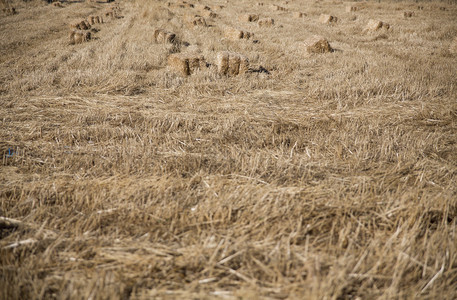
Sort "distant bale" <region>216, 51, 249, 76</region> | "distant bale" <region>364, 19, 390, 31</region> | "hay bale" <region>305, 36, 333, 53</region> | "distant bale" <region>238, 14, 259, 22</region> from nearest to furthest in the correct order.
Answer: "distant bale" <region>216, 51, 249, 76</region> < "hay bale" <region>305, 36, 333, 53</region> < "distant bale" <region>364, 19, 390, 31</region> < "distant bale" <region>238, 14, 259, 22</region>

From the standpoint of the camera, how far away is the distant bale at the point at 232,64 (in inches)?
205

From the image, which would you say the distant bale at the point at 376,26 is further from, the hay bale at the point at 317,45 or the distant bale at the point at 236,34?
the distant bale at the point at 236,34

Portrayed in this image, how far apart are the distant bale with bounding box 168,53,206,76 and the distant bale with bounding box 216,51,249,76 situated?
0.45 metres

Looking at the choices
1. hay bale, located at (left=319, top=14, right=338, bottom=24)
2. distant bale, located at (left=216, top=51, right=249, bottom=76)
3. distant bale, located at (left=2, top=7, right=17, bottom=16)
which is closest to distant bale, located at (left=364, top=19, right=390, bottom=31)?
hay bale, located at (left=319, top=14, right=338, bottom=24)

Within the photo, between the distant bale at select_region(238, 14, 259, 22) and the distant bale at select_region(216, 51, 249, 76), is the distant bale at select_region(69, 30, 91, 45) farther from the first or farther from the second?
the distant bale at select_region(238, 14, 259, 22)

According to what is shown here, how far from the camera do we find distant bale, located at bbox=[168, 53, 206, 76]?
525cm

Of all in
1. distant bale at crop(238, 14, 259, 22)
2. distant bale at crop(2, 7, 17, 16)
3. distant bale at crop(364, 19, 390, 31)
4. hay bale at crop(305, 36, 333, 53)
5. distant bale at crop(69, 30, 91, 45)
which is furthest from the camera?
distant bale at crop(238, 14, 259, 22)

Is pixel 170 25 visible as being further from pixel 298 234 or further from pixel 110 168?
pixel 298 234

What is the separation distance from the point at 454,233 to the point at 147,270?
1.89 metres

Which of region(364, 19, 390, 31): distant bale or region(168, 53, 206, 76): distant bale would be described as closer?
→ region(168, 53, 206, 76): distant bale

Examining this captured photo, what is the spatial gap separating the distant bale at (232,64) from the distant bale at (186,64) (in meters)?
0.45

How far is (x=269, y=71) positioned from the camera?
222 inches

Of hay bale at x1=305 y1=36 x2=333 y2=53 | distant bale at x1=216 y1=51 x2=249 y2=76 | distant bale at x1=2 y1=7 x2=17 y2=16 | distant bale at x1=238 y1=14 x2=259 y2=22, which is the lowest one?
distant bale at x1=216 y1=51 x2=249 y2=76

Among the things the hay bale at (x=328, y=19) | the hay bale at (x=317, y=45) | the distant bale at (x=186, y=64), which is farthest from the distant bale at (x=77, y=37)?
the hay bale at (x=328, y=19)
